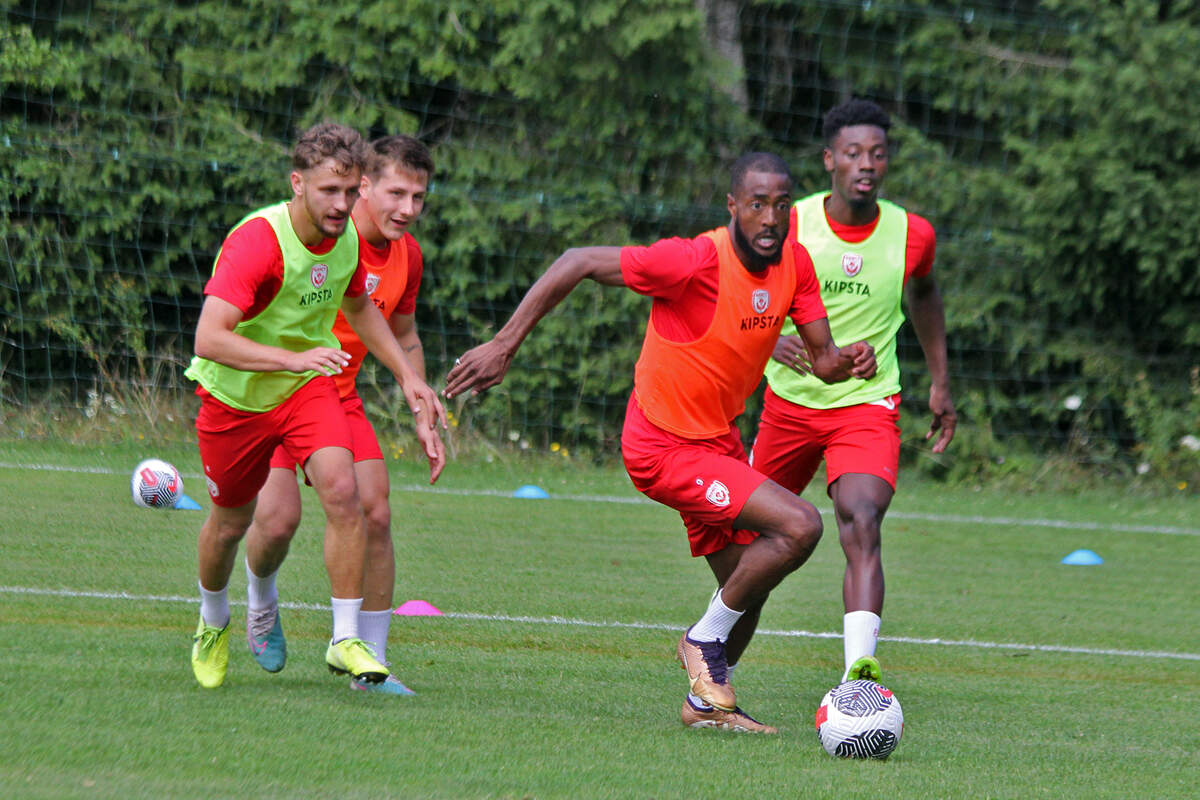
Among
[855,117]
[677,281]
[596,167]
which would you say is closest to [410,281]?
[677,281]

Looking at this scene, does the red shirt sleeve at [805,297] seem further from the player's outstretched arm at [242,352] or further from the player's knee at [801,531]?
the player's outstretched arm at [242,352]

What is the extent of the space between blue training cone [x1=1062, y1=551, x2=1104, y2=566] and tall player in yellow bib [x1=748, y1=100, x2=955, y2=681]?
4.09 meters

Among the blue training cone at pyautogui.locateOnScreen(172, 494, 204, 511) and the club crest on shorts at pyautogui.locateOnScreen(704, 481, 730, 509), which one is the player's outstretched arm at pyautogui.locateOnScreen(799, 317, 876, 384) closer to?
the club crest on shorts at pyautogui.locateOnScreen(704, 481, 730, 509)

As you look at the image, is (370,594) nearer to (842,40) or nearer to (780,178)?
(780,178)

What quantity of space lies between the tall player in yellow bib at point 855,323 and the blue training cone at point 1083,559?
409 centimetres

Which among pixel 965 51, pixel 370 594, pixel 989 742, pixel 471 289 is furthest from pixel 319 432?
pixel 965 51

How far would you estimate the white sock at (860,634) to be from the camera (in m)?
5.43

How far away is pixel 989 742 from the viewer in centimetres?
528

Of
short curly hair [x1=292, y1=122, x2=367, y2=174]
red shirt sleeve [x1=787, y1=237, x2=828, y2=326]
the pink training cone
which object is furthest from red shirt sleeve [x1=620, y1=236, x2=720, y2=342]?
the pink training cone

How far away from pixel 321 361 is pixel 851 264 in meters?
2.42

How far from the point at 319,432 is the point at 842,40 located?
1283cm

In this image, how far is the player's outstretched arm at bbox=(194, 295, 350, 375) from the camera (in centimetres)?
499

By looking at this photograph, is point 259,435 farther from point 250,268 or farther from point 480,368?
point 480,368

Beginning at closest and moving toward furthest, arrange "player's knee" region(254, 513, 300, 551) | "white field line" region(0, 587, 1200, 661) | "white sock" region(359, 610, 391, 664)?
"white sock" region(359, 610, 391, 664) → "player's knee" region(254, 513, 300, 551) → "white field line" region(0, 587, 1200, 661)
